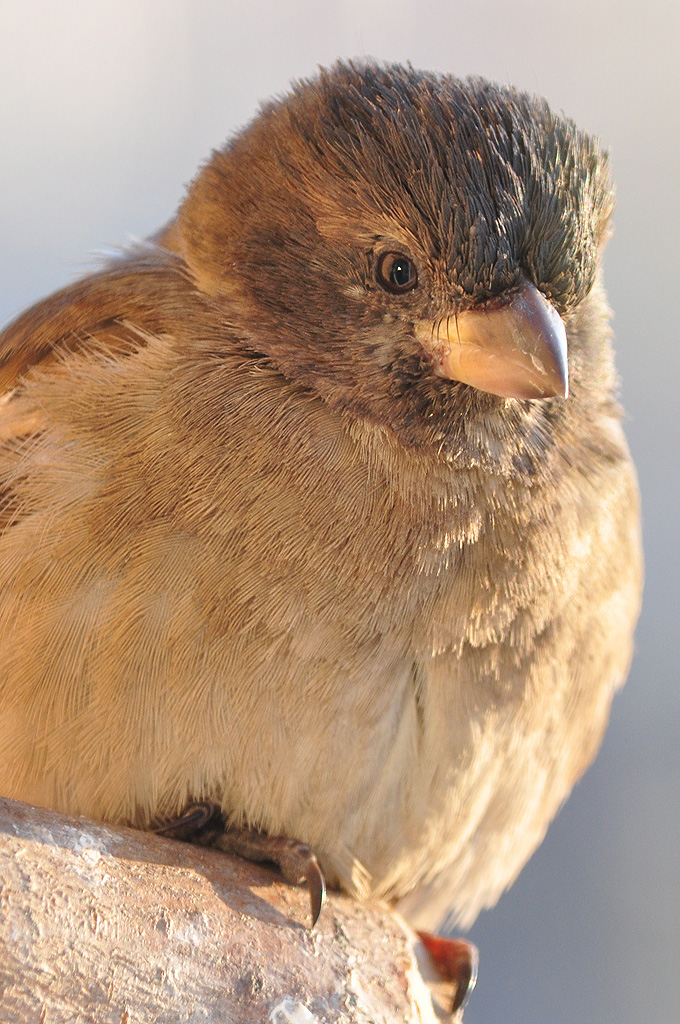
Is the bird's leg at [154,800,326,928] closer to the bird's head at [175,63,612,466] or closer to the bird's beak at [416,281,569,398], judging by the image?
the bird's head at [175,63,612,466]

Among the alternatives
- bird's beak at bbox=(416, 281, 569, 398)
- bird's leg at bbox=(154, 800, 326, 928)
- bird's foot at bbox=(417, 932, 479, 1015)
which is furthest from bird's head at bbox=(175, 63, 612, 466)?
bird's foot at bbox=(417, 932, 479, 1015)

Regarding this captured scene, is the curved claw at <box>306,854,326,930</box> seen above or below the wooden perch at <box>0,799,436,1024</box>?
above

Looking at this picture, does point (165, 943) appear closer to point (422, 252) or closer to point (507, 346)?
point (507, 346)

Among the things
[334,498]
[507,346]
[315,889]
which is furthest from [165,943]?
[507,346]

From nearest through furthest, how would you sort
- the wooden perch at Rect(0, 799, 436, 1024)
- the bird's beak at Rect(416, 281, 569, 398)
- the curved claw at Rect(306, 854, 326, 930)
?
the wooden perch at Rect(0, 799, 436, 1024)
the bird's beak at Rect(416, 281, 569, 398)
the curved claw at Rect(306, 854, 326, 930)

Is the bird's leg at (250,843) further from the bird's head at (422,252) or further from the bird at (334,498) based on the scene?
the bird's head at (422,252)

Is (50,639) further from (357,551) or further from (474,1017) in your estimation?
(474,1017)
